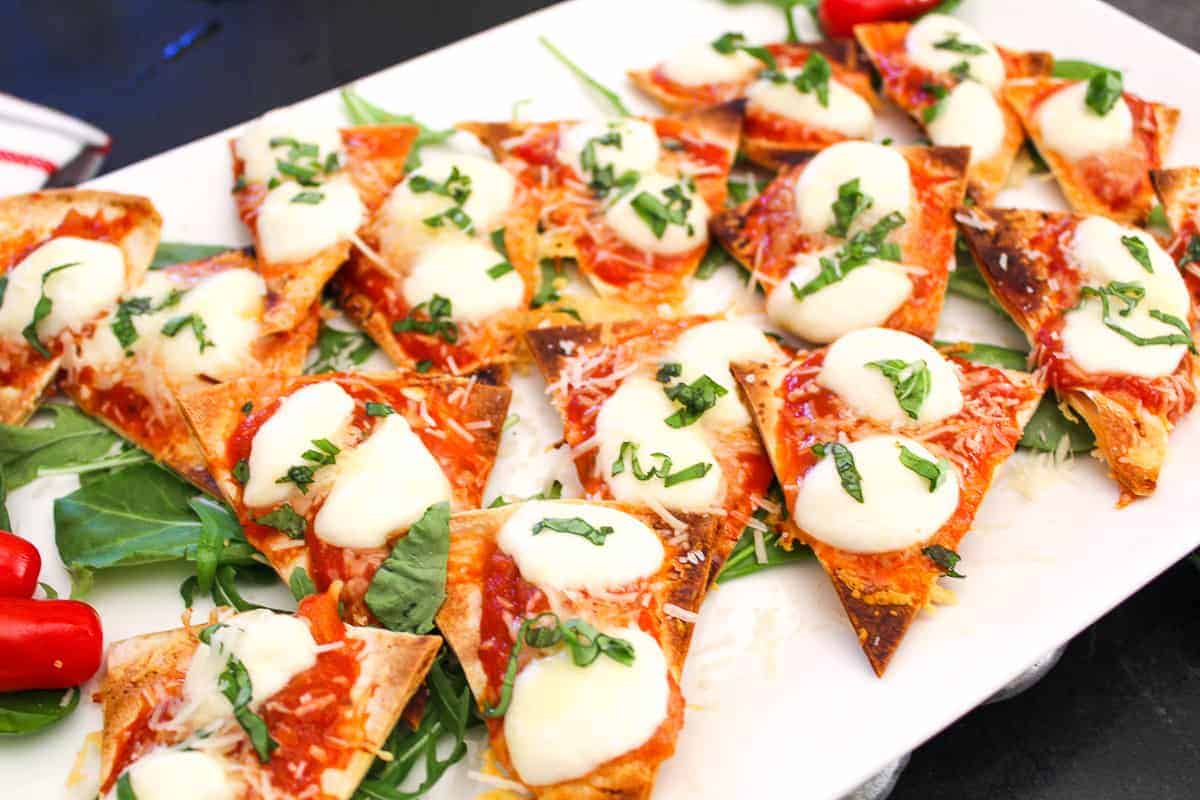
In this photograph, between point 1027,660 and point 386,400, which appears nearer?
point 1027,660

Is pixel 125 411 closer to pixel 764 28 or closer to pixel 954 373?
pixel 954 373

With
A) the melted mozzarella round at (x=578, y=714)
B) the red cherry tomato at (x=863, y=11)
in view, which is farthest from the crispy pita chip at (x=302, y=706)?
the red cherry tomato at (x=863, y=11)

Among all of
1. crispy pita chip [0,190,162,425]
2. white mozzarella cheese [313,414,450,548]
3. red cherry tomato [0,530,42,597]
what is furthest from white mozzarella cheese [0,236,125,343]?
white mozzarella cheese [313,414,450,548]

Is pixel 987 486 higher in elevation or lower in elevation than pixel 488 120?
lower

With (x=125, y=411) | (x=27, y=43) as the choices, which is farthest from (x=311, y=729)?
(x=27, y=43)

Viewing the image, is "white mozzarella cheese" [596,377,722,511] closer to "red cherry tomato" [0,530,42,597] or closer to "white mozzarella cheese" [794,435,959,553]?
"white mozzarella cheese" [794,435,959,553]

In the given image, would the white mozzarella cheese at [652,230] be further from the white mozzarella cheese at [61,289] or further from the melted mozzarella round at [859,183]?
the white mozzarella cheese at [61,289]
